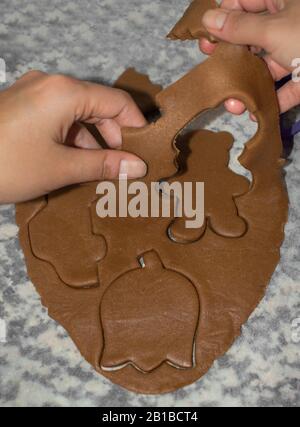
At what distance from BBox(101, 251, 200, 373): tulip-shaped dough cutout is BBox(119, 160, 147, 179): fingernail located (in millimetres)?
177

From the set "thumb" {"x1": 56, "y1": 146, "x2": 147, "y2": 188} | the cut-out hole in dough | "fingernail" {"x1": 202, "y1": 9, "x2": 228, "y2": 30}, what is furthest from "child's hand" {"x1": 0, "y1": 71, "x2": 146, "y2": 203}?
the cut-out hole in dough

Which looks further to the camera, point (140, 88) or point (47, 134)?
point (140, 88)

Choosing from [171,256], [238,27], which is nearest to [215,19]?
[238,27]

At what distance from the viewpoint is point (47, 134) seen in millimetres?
1019

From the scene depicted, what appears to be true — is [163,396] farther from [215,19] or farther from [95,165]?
[215,19]

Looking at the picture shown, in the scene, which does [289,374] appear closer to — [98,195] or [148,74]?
[98,195]

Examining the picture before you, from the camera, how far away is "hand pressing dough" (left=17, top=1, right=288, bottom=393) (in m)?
1.07

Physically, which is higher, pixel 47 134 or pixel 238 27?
pixel 238 27

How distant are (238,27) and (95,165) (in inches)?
14.8

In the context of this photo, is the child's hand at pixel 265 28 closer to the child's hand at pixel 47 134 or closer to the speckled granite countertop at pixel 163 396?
the child's hand at pixel 47 134

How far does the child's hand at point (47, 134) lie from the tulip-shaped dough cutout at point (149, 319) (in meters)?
0.24

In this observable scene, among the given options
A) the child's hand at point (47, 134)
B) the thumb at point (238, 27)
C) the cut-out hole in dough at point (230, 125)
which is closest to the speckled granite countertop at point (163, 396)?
the cut-out hole in dough at point (230, 125)

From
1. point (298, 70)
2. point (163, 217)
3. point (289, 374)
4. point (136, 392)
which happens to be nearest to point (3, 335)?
point (136, 392)

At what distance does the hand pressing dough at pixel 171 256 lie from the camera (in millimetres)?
1071
